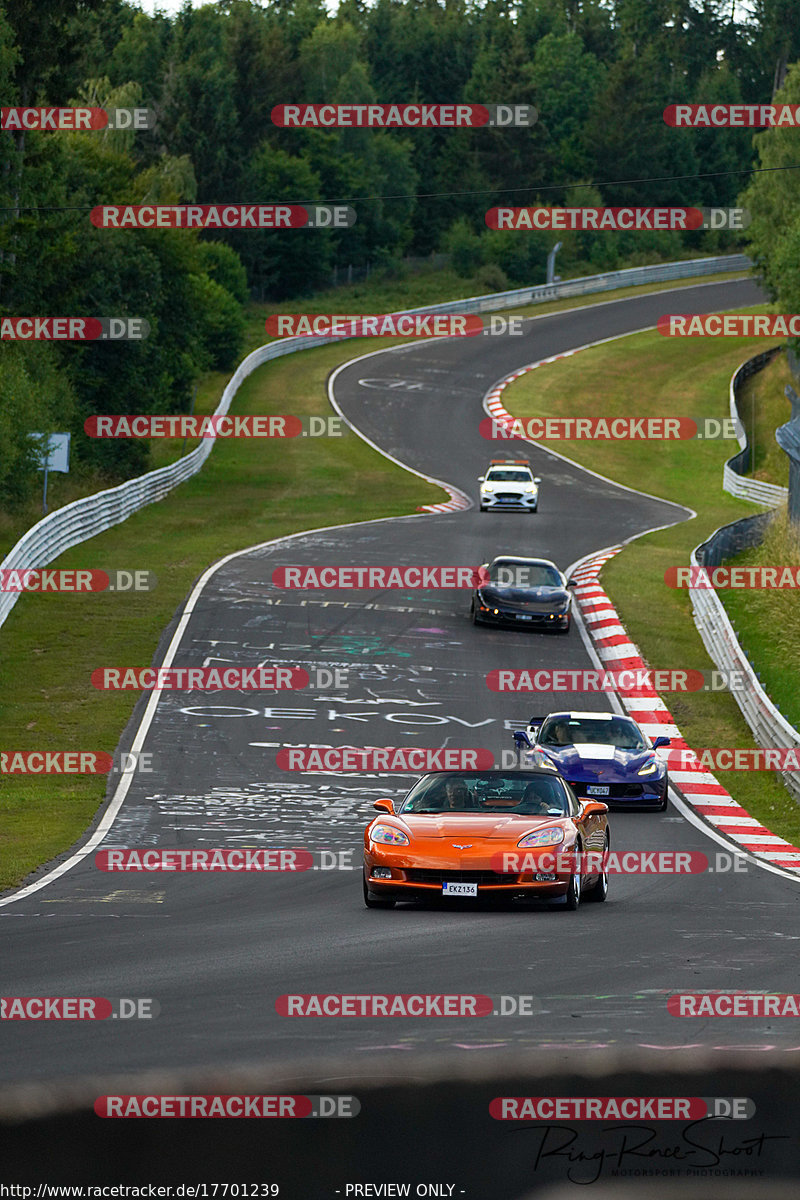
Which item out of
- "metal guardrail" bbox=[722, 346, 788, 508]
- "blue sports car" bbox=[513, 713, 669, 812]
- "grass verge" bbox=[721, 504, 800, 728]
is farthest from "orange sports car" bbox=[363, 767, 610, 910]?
"metal guardrail" bbox=[722, 346, 788, 508]

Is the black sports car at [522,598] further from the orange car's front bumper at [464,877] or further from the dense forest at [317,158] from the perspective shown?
the orange car's front bumper at [464,877]

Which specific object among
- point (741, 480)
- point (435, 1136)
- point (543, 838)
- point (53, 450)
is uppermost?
point (435, 1136)

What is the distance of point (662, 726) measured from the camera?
25.6 m

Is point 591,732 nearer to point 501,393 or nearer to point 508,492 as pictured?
point 508,492

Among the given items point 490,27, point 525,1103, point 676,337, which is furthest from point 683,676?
point 490,27

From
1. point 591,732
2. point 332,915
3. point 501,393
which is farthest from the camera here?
point 501,393

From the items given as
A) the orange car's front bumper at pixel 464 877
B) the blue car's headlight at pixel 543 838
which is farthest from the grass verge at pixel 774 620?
the orange car's front bumper at pixel 464 877

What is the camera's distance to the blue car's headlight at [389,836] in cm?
1235

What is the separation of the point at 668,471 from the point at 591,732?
40350 mm

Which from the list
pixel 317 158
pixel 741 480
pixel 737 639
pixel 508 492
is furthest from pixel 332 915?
pixel 317 158

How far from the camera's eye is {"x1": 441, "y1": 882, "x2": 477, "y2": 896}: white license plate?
12.1 metres

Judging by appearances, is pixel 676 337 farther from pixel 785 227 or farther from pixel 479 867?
pixel 479 867

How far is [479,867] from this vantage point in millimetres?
12047

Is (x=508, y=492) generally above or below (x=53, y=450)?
below
